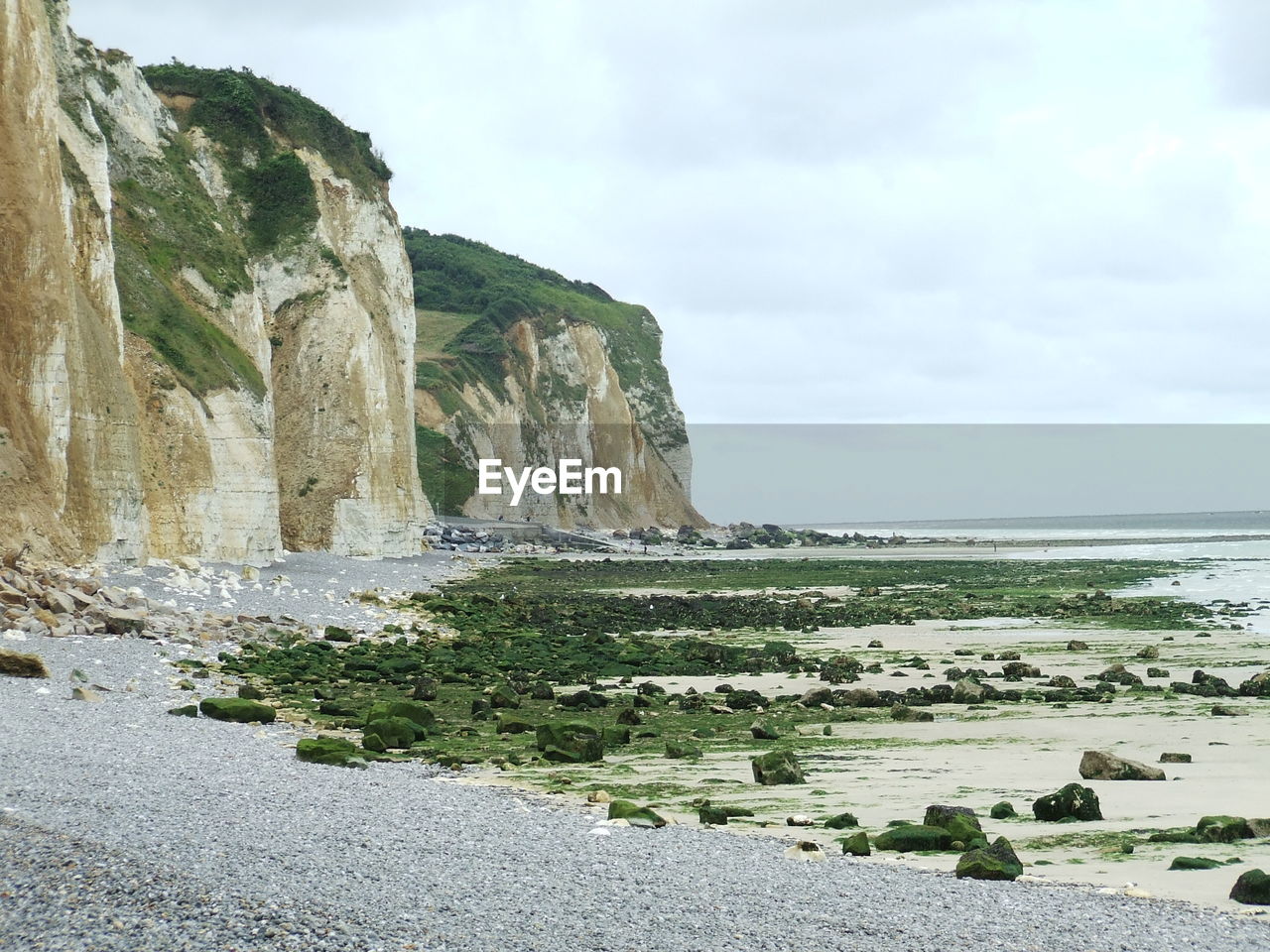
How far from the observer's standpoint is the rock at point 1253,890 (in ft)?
22.4

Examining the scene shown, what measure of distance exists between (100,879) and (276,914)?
106 centimetres

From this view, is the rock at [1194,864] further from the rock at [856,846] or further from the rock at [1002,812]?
the rock at [856,846]

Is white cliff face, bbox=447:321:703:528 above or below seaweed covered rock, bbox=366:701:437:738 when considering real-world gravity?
above

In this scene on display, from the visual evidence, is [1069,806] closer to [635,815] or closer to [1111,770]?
[1111,770]

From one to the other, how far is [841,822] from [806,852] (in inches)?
40.0

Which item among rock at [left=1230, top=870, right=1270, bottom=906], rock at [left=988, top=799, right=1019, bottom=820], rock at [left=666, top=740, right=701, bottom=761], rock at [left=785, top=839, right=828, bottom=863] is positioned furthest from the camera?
rock at [left=666, top=740, right=701, bottom=761]

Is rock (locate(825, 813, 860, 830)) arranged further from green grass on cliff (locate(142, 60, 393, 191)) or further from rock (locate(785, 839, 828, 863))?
green grass on cliff (locate(142, 60, 393, 191))

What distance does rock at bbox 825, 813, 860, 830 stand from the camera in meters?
9.03

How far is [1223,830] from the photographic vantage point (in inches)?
329

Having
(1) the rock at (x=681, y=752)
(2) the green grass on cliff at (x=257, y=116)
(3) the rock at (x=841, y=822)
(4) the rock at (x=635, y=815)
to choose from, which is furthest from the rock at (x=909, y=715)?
(2) the green grass on cliff at (x=257, y=116)

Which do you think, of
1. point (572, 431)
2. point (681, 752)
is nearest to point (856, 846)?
point (681, 752)

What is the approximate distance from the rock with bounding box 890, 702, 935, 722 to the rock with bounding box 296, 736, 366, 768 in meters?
6.73

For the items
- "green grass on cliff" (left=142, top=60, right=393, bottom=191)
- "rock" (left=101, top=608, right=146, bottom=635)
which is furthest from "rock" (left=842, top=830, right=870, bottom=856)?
"green grass on cliff" (left=142, top=60, right=393, bottom=191)

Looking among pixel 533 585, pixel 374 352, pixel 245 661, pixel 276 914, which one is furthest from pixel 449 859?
pixel 374 352
